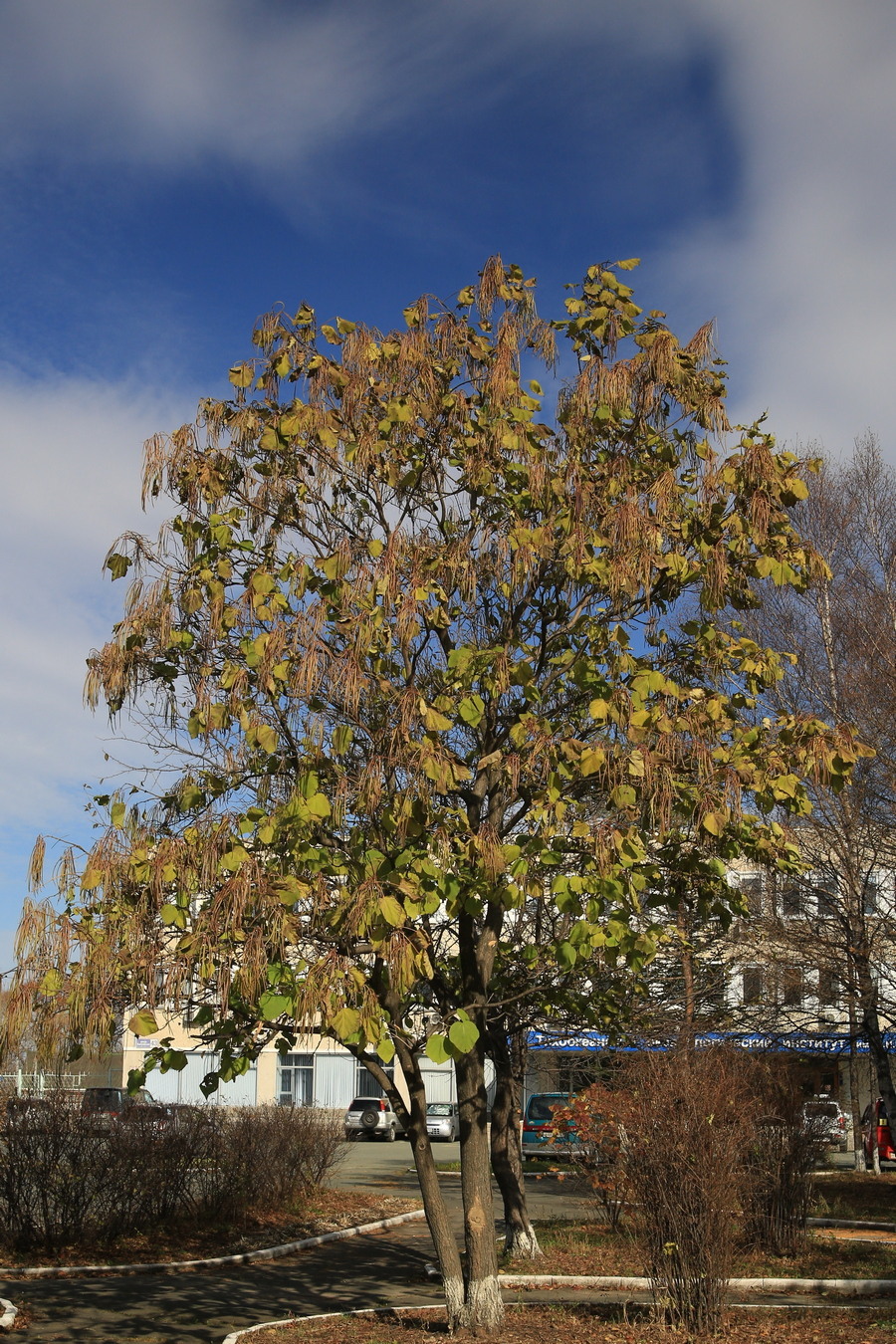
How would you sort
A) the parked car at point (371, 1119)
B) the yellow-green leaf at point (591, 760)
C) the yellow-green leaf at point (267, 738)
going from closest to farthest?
the yellow-green leaf at point (591, 760) → the yellow-green leaf at point (267, 738) → the parked car at point (371, 1119)

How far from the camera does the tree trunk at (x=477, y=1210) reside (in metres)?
7.68

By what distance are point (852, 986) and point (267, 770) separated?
1274cm

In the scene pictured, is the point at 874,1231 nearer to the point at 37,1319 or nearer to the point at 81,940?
the point at 37,1319

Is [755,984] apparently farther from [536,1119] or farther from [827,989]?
[536,1119]

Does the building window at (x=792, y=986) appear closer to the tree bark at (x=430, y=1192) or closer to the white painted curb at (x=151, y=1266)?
the white painted curb at (x=151, y=1266)

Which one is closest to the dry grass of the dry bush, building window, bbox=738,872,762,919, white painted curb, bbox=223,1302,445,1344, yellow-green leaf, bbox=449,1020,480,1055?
white painted curb, bbox=223,1302,445,1344

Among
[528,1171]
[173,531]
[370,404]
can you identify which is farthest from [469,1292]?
[528,1171]

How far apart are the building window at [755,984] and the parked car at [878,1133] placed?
312 cm

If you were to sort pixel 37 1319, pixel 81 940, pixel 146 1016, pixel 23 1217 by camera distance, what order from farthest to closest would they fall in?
pixel 23 1217
pixel 37 1319
pixel 81 940
pixel 146 1016

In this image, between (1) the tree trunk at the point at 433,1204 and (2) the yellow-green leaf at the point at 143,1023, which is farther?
(1) the tree trunk at the point at 433,1204

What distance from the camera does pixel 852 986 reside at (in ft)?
55.7

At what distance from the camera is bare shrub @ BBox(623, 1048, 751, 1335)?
8000 mm

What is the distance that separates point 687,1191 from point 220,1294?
4.78 m

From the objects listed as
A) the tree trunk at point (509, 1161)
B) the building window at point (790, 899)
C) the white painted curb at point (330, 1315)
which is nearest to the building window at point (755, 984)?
the building window at point (790, 899)
